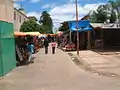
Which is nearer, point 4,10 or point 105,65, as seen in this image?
point 105,65

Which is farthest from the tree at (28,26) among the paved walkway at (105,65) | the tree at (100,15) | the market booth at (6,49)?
the market booth at (6,49)

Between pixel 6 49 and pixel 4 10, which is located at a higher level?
pixel 4 10

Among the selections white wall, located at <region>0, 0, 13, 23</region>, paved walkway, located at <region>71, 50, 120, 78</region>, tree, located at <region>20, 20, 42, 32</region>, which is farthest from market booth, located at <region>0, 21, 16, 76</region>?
tree, located at <region>20, 20, 42, 32</region>

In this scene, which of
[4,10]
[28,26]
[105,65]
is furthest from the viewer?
[28,26]

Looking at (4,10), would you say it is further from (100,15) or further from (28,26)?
(100,15)

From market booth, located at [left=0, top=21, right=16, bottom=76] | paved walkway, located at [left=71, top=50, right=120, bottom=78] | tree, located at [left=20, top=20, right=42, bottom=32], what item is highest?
tree, located at [left=20, top=20, right=42, bottom=32]

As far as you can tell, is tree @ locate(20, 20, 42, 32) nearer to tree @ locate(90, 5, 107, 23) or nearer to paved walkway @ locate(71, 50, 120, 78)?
tree @ locate(90, 5, 107, 23)

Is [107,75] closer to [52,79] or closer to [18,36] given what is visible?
[52,79]

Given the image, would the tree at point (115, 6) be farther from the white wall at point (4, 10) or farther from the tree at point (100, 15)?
the white wall at point (4, 10)

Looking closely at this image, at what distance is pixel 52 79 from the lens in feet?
48.5

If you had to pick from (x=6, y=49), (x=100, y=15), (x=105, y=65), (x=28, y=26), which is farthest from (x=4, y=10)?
(x=100, y=15)

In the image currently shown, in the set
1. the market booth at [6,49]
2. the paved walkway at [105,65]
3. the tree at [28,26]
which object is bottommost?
the paved walkway at [105,65]

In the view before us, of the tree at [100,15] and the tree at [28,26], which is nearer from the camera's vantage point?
the tree at [28,26]

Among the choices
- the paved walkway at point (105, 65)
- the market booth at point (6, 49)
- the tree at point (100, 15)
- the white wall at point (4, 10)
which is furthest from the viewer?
the tree at point (100, 15)
